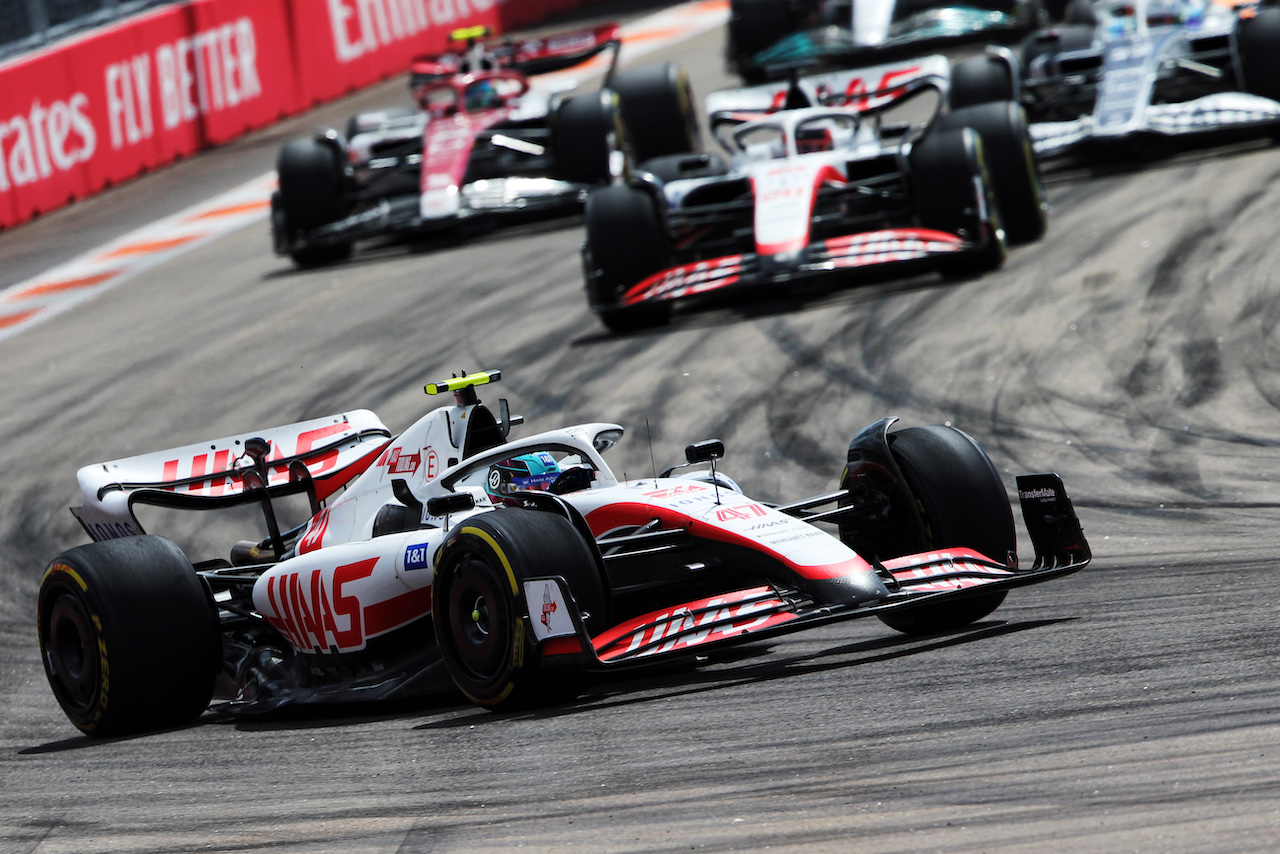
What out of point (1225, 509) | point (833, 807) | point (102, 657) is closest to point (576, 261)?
point (1225, 509)

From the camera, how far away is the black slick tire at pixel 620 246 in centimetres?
1392

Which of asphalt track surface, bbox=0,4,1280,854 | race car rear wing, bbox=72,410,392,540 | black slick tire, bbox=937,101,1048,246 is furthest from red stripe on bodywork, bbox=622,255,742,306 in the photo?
race car rear wing, bbox=72,410,392,540

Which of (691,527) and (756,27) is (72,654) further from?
(756,27)

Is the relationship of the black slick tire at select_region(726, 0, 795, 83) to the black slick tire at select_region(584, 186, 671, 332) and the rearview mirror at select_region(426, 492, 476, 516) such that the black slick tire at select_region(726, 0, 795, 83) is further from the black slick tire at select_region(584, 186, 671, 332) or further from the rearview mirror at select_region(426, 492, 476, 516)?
the rearview mirror at select_region(426, 492, 476, 516)

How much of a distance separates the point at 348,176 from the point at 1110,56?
7.33 metres

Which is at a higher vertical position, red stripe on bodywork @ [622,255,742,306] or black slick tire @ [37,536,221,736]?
black slick tire @ [37,536,221,736]

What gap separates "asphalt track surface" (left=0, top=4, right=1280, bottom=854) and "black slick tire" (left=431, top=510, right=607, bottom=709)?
12cm

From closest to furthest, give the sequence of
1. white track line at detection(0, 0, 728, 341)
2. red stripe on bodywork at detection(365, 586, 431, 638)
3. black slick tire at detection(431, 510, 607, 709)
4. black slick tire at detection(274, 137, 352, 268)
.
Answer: black slick tire at detection(431, 510, 607, 709)
red stripe on bodywork at detection(365, 586, 431, 638)
black slick tire at detection(274, 137, 352, 268)
white track line at detection(0, 0, 728, 341)

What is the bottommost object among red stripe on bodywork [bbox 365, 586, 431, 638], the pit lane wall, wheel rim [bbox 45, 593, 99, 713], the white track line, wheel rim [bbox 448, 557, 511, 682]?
the white track line

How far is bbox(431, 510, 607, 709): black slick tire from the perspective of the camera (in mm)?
6555

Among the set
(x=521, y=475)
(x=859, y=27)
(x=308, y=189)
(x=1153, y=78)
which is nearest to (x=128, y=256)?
(x=308, y=189)

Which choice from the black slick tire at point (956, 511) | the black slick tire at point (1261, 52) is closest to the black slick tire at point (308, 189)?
the black slick tire at point (1261, 52)

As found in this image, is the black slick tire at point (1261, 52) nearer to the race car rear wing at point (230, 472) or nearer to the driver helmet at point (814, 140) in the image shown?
the driver helmet at point (814, 140)

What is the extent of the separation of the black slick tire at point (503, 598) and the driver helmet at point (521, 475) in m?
0.81
